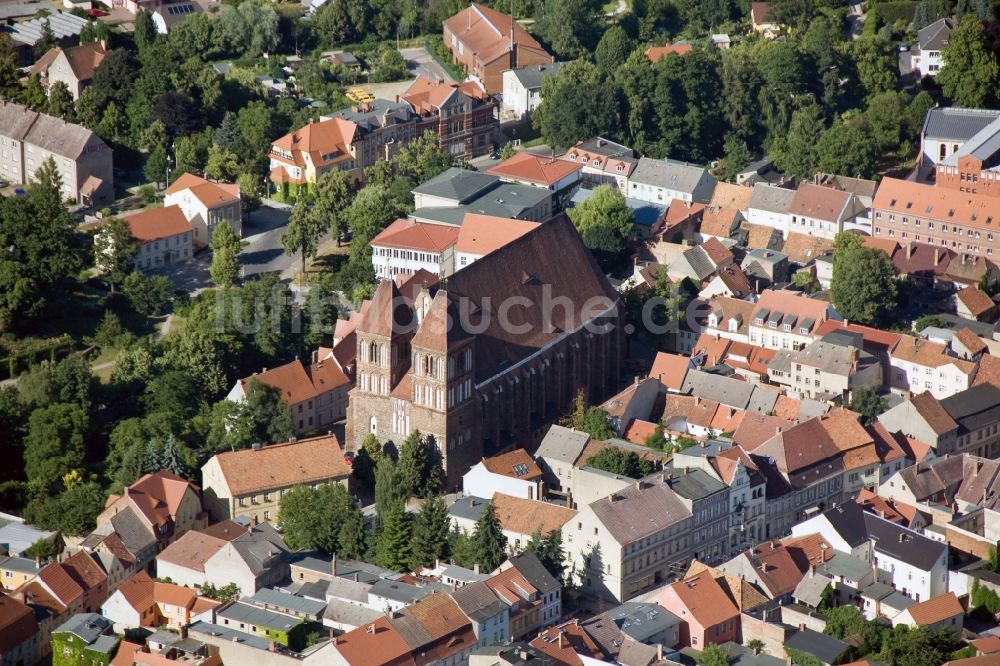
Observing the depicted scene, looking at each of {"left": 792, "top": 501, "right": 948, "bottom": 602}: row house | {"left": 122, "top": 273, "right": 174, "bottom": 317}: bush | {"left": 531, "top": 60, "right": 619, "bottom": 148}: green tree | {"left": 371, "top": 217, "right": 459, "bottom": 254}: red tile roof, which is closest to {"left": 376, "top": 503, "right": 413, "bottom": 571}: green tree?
{"left": 792, "top": 501, "right": 948, "bottom": 602}: row house

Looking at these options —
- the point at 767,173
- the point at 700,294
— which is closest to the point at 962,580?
the point at 700,294

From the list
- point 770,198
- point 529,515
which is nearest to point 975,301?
point 770,198

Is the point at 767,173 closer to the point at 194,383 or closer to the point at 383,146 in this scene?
the point at 383,146

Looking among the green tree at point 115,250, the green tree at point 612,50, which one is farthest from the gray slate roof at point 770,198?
the green tree at point 115,250

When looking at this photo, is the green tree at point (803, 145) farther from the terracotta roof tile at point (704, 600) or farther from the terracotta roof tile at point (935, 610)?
the terracotta roof tile at point (704, 600)

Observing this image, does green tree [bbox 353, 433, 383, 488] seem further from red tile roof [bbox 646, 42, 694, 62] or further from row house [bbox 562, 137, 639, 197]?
red tile roof [bbox 646, 42, 694, 62]
